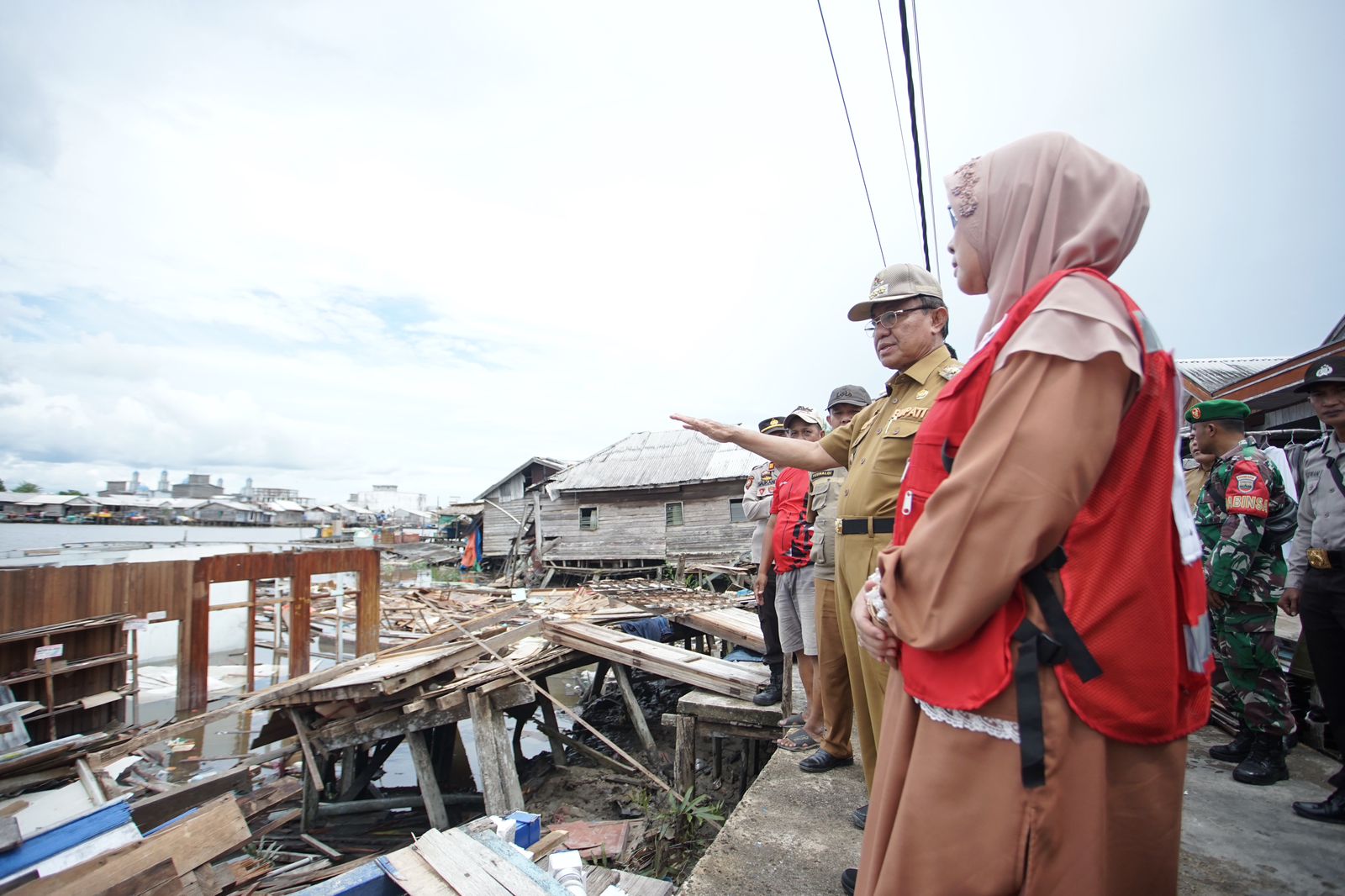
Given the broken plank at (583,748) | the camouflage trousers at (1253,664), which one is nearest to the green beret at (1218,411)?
the camouflage trousers at (1253,664)

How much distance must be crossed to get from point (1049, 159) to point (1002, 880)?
1.30m

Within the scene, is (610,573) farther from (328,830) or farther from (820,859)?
(820,859)

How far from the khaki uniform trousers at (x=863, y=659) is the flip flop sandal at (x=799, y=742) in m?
1.32

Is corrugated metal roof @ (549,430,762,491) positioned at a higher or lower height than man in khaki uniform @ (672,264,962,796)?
higher

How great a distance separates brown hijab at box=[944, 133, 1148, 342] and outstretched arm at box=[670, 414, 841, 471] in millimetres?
1170

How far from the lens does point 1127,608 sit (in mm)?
1026

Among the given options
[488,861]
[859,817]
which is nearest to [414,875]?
[488,861]

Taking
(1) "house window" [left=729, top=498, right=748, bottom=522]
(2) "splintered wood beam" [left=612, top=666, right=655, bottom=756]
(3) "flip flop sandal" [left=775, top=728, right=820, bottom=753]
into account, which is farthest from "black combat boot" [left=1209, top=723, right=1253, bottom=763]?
(1) "house window" [left=729, top=498, right=748, bottom=522]

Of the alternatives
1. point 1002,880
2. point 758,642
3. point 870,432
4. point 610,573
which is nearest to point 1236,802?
point 870,432

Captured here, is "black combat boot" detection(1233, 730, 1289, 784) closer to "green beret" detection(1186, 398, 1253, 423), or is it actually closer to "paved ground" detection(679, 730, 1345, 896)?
"paved ground" detection(679, 730, 1345, 896)

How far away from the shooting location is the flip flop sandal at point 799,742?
12.6ft

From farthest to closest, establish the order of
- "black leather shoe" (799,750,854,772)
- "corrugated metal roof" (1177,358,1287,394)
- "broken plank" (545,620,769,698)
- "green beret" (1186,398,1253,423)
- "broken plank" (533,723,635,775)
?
"corrugated metal roof" (1177,358,1287,394) → "broken plank" (533,723,635,775) → "broken plank" (545,620,769,698) → "green beret" (1186,398,1253,423) → "black leather shoe" (799,750,854,772)

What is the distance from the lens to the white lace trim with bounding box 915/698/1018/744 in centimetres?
104

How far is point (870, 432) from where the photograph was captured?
251 centimetres
